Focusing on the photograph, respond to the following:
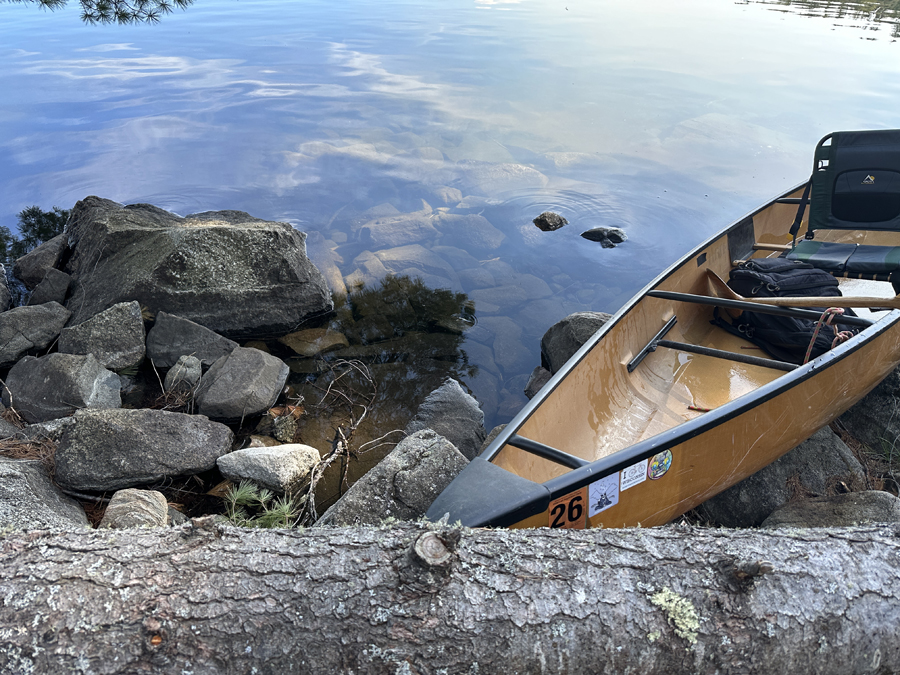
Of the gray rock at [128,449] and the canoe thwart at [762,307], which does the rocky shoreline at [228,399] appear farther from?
the canoe thwart at [762,307]

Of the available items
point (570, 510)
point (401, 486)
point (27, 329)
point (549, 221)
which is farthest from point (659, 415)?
point (27, 329)

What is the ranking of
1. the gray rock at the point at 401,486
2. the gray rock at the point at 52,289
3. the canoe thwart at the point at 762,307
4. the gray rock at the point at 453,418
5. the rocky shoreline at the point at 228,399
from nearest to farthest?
the gray rock at the point at 401,486, the rocky shoreline at the point at 228,399, the canoe thwart at the point at 762,307, the gray rock at the point at 453,418, the gray rock at the point at 52,289

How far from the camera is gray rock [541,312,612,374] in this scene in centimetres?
437

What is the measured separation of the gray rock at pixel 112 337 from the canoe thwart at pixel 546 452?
3.04 m

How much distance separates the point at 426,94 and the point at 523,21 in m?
9.76

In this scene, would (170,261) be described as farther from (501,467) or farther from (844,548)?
(844,548)

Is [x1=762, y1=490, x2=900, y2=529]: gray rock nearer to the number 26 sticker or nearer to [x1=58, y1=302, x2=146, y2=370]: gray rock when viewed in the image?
the number 26 sticker

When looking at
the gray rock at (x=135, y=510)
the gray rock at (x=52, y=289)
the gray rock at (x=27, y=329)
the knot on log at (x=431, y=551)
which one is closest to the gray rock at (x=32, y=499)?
the gray rock at (x=135, y=510)

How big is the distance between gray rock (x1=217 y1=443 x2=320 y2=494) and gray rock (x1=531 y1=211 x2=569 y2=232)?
500 centimetres

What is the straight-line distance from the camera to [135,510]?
8.15 feet

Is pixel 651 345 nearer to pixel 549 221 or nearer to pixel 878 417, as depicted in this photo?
pixel 878 417

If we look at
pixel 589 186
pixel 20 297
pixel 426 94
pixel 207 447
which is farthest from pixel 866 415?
pixel 426 94

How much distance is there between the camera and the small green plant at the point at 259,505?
2.92m

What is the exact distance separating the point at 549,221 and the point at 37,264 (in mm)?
5737
